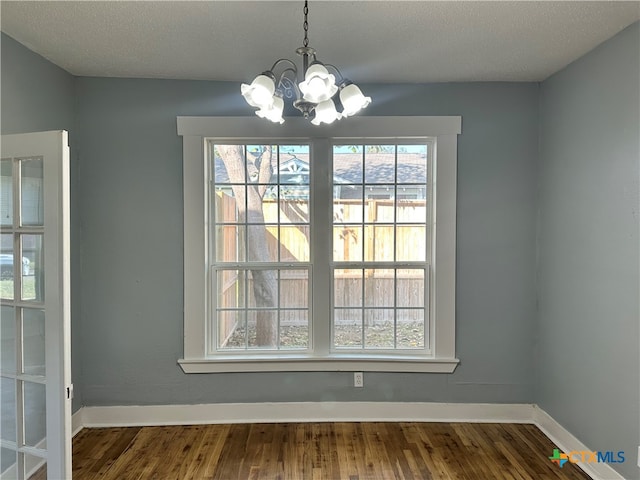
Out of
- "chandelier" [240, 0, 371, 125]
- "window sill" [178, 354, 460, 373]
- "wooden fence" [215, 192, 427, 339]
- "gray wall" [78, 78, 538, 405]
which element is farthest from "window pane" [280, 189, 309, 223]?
"chandelier" [240, 0, 371, 125]

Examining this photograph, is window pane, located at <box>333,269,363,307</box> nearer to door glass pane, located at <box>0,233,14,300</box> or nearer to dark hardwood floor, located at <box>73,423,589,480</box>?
dark hardwood floor, located at <box>73,423,589,480</box>

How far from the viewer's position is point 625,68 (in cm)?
214

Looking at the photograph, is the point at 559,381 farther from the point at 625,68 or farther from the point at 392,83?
the point at 392,83

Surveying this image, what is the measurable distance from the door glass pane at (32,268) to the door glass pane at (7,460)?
754 mm

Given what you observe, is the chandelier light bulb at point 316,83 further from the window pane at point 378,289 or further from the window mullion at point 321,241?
the window pane at point 378,289

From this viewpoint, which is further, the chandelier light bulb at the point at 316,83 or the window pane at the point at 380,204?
the window pane at the point at 380,204

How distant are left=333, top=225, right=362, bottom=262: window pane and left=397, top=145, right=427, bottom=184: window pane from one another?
53cm

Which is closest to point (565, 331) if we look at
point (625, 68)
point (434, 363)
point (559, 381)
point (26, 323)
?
point (559, 381)

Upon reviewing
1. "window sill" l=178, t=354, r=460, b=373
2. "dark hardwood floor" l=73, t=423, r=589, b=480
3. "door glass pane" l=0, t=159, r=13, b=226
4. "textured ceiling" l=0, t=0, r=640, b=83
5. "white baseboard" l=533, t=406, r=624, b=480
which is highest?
"textured ceiling" l=0, t=0, r=640, b=83

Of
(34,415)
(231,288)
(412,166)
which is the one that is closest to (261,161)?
(231,288)

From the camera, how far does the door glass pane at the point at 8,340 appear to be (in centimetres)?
187

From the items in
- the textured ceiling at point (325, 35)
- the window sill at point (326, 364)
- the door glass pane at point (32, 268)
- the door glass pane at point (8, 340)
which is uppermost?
the textured ceiling at point (325, 35)

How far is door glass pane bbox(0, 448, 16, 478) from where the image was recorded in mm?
1903

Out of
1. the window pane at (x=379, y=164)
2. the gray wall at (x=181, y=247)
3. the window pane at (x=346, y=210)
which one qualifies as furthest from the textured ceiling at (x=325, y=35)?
the window pane at (x=346, y=210)
